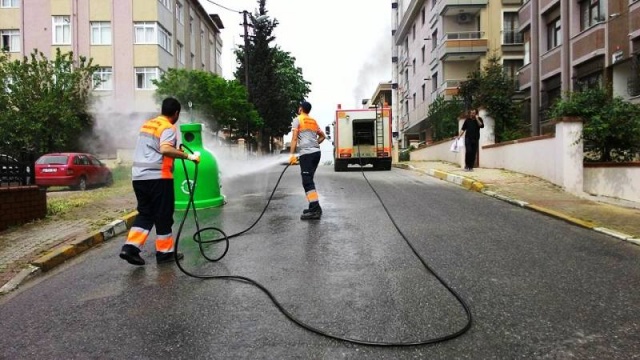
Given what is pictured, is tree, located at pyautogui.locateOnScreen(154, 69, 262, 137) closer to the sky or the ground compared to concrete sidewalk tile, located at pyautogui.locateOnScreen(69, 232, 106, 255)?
closer to the sky

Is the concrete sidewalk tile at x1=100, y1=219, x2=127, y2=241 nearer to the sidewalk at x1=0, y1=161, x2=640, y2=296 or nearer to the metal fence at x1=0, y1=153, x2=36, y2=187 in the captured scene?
the sidewalk at x1=0, y1=161, x2=640, y2=296

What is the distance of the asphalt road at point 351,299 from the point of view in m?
3.48

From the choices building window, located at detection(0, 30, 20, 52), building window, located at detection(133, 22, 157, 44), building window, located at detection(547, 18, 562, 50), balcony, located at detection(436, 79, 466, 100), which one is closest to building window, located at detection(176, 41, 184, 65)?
building window, located at detection(133, 22, 157, 44)

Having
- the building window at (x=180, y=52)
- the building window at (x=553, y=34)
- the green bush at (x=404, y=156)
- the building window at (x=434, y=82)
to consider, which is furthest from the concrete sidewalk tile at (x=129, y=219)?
the building window at (x=434, y=82)

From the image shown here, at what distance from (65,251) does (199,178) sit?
372 centimetres

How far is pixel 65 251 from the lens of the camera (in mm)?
6539

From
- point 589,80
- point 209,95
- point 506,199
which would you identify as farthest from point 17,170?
point 209,95

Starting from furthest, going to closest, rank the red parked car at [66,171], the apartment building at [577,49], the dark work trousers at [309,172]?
the red parked car at [66,171], the apartment building at [577,49], the dark work trousers at [309,172]

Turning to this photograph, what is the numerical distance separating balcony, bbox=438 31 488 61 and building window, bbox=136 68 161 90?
17.9m

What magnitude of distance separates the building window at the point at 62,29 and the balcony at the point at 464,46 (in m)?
23.1

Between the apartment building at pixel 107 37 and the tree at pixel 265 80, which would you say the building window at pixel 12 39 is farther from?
the tree at pixel 265 80

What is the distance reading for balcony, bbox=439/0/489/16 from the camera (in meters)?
32.3

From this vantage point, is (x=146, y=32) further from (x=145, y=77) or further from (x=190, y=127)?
(x=190, y=127)

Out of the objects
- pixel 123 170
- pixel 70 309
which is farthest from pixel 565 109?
pixel 123 170
